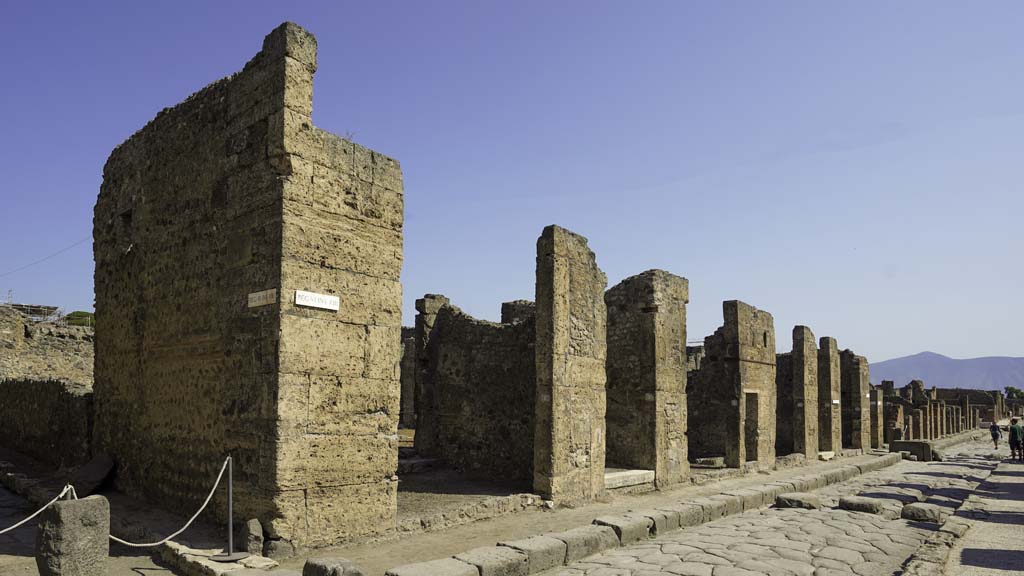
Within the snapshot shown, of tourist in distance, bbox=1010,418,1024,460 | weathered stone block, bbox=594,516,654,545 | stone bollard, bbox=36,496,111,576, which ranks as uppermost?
stone bollard, bbox=36,496,111,576

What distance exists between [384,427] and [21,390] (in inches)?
388

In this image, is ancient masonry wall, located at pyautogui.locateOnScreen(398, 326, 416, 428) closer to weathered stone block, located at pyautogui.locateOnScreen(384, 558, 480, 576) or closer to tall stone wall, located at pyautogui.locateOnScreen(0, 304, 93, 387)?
tall stone wall, located at pyautogui.locateOnScreen(0, 304, 93, 387)

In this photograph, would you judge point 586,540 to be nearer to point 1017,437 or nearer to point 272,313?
point 272,313

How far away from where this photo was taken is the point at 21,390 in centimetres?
1361

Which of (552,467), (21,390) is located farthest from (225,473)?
(21,390)

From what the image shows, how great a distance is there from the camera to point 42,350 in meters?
20.3

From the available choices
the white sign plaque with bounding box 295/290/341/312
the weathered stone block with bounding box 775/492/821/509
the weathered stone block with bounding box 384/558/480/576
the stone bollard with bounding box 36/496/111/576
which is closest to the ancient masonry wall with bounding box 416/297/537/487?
the weathered stone block with bounding box 775/492/821/509

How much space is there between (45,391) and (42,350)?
9609mm

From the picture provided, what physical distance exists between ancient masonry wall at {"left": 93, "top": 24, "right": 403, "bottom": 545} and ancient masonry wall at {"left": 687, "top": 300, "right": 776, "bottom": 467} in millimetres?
10310

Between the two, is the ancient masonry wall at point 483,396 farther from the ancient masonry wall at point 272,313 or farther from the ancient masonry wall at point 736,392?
the ancient masonry wall at point 736,392

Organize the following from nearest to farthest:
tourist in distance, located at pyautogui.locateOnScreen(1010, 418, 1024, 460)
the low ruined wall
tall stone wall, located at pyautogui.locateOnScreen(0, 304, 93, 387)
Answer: the low ruined wall < tall stone wall, located at pyautogui.locateOnScreen(0, 304, 93, 387) < tourist in distance, located at pyautogui.locateOnScreen(1010, 418, 1024, 460)

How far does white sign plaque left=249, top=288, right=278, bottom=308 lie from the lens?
6992 millimetres

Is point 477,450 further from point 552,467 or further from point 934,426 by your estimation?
point 934,426

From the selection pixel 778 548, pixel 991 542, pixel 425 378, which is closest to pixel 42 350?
pixel 425 378
